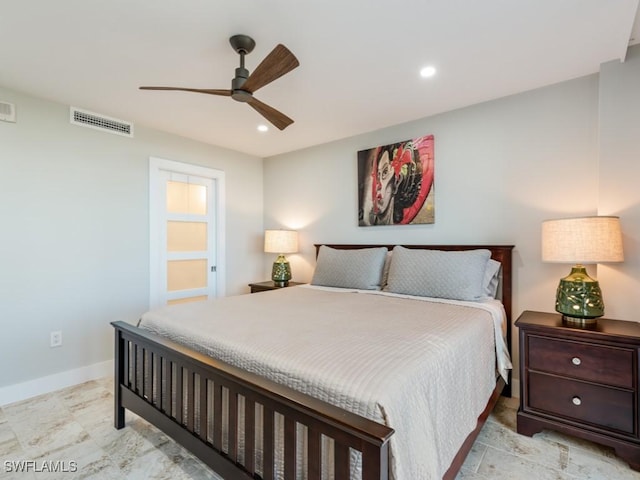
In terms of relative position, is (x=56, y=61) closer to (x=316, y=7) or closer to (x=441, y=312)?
(x=316, y=7)

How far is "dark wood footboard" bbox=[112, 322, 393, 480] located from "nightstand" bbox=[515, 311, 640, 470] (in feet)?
5.18

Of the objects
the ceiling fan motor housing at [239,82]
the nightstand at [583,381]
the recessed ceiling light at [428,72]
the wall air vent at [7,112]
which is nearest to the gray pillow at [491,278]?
the nightstand at [583,381]

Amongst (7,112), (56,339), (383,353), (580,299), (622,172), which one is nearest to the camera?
(383,353)

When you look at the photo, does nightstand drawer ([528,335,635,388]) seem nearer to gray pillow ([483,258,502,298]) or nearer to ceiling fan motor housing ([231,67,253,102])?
gray pillow ([483,258,502,298])

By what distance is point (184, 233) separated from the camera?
3617mm

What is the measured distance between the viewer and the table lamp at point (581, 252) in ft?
6.09

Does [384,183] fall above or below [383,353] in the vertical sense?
above

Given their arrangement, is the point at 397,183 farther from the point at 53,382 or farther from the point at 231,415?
the point at 53,382

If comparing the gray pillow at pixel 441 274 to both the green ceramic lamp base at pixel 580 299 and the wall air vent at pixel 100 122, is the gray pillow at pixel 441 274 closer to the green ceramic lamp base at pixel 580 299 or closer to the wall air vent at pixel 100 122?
the green ceramic lamp base at pixel 580 299

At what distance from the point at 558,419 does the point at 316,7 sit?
2.64 metres

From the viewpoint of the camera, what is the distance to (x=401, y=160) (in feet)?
10.4

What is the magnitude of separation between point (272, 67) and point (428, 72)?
115 centimetres

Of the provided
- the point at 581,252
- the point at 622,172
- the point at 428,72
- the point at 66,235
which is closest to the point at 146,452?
the point at 66,235

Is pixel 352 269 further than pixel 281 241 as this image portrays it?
No
